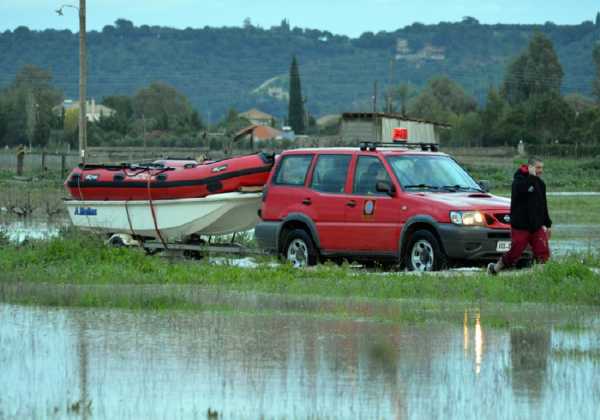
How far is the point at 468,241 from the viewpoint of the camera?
17656 mm

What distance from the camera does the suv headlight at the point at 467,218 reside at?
58.2ft

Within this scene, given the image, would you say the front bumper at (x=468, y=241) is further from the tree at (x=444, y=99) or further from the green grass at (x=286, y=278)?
the tree at (x=444, y=99)

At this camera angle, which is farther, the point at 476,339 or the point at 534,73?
the point at 534,73

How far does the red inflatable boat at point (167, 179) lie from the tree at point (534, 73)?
433ft

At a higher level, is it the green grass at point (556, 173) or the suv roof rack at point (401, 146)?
the suv roof rack at point (401, 146)

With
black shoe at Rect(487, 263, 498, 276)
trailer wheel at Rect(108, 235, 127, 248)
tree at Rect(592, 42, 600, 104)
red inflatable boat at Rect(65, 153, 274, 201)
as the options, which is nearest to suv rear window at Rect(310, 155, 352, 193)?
red inflatable boat at Rect(65, 153, 274, 201)

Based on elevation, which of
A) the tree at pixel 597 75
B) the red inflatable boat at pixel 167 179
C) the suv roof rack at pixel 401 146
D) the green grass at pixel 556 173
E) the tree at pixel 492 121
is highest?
the tree at pixel 597 75

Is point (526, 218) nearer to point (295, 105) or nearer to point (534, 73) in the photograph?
point (534, 73)

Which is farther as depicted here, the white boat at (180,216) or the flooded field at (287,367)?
the white boat at (180,216)

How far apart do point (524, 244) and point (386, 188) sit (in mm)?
2313

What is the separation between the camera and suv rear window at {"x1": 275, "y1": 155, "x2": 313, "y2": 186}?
20.0 m

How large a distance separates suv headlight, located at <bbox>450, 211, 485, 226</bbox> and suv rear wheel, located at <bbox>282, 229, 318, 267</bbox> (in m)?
2.62

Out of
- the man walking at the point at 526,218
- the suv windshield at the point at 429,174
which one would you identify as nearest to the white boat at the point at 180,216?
the suv windshield at the point at 429,174

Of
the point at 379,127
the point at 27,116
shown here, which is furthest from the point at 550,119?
the point at 379,127
